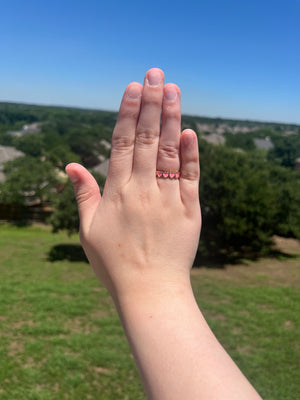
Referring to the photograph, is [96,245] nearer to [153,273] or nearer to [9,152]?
[153,273]

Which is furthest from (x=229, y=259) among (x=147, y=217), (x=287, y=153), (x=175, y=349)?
(x=287, y=153)

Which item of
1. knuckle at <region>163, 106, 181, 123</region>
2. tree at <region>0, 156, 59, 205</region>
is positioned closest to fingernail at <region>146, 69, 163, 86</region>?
knuckle at <region>163, 106, 181, 123</region>

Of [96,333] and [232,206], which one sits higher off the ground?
[232,206]

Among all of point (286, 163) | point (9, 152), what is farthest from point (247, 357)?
point (286, 163)

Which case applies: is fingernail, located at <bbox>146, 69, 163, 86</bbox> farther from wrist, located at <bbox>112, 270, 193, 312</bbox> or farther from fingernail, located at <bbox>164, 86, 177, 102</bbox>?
wrist, located at <bbox>112, 270, 193, 312</bbox>

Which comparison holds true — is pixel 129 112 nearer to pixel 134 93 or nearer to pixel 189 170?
pixel 134 93

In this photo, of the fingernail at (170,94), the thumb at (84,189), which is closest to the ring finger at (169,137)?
the fingernail at (170,94)
